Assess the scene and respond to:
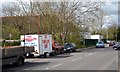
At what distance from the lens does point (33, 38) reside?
102 ft

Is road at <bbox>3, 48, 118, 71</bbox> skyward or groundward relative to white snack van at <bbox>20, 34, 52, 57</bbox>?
groundward

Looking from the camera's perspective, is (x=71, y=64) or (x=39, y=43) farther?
(x=39, y=43)

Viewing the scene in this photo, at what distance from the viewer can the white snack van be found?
30344mm

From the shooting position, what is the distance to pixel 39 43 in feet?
99.9

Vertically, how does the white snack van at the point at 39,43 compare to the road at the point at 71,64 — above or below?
above

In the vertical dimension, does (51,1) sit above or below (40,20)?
above

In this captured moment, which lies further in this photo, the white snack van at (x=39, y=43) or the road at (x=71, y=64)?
the white snack van at (x=39, y=43)

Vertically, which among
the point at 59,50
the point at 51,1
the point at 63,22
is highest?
the point at 51,1

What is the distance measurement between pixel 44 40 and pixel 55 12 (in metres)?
22.6

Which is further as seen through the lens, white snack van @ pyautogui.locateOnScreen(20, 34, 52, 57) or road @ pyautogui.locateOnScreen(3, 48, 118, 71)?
white snack van @ pyautogui.locateOnScreen(20, 34, 52, 57)

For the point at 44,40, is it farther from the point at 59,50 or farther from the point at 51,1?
the point at 51,1

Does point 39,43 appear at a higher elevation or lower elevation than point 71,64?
higher

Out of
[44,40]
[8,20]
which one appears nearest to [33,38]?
[44,40]

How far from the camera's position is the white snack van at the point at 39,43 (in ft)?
99.6
